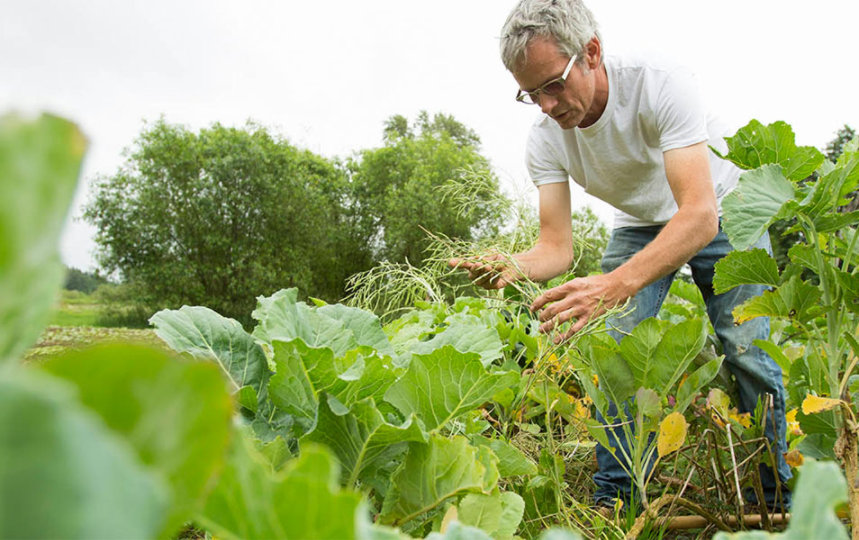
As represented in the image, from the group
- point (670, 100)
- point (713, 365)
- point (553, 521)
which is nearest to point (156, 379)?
point (553, 521)

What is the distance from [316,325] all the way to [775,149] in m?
1.13

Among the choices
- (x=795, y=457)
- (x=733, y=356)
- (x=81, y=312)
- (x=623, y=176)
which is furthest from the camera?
(x=81, y=312)

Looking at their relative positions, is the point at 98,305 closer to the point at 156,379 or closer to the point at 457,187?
the point at 457,187

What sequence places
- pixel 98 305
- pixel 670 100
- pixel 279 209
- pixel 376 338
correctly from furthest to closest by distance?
pixel 279 209, pixel 98 305, pixel 670 100, pixel 376 338

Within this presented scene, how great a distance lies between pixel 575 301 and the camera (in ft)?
5.74

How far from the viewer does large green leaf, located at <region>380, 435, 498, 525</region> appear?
0.87 meters

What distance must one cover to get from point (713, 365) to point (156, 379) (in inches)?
66.9

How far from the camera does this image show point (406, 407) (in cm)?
101

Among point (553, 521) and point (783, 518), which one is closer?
point (553, 521)

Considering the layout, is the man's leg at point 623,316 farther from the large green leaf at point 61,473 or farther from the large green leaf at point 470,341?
the large green leaf at point 61,473

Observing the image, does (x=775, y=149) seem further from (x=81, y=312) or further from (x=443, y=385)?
(x=81, y=312)

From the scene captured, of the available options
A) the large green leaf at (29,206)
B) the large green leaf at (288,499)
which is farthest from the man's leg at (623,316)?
the large green leaf at (29,206)

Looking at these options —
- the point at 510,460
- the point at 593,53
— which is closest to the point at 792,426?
the point at 593,53

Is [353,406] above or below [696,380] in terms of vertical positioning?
below
